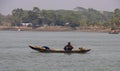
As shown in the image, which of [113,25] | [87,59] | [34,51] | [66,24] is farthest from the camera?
[66,24]

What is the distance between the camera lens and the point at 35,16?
191m

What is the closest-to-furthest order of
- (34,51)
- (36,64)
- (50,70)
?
(50,70) < (36,64) < (34,51)

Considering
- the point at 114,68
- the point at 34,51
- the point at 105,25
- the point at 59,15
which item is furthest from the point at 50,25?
the point at 114,68

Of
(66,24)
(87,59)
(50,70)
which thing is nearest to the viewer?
(50,70)

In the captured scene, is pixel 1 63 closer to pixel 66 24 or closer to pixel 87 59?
pixel 87 59

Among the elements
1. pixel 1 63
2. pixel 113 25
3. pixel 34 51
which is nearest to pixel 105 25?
pixel 113 25

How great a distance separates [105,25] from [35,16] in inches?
1150

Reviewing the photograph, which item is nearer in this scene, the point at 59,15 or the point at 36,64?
the point at 36,64

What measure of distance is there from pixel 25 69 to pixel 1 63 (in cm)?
406

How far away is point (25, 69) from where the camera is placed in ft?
109

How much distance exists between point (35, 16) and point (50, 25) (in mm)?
7652

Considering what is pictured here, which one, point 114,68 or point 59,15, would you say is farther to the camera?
point 59,15

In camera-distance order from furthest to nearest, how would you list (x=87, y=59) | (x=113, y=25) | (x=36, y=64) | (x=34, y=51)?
1. (x=113, y=25)
2. (x=34, y=51)
3. (x=87, y=59)
4. (x=36, y=64)

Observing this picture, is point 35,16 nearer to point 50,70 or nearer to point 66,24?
point 66,24
